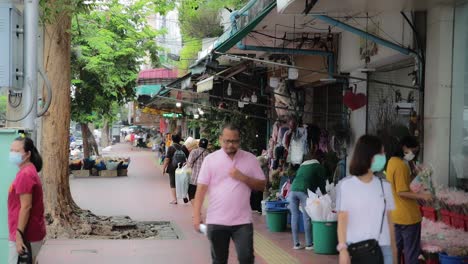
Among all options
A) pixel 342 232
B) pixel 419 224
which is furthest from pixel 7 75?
pixel 419 224

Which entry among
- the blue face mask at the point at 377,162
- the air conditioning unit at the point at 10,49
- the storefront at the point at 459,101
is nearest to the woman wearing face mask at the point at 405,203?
the storefront at the point at 459,101

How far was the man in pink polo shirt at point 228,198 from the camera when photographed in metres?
6.05

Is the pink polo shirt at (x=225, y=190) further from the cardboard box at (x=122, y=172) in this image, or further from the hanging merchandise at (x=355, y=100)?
Result: the cardboard box at (x=122, y=172)

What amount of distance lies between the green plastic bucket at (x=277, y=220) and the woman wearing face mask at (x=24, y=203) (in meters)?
6.14

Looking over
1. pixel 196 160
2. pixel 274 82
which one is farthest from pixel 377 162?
pixel 274 82

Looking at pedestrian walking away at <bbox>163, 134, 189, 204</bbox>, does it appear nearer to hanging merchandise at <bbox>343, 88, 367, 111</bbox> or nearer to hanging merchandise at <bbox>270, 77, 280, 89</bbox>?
hanging merchandise at <bbox>270, 77, 280, 89</bbox>

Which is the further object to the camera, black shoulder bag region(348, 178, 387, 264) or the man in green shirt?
the man in green shirt

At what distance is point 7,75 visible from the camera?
5.85m

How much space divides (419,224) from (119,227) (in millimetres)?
7265

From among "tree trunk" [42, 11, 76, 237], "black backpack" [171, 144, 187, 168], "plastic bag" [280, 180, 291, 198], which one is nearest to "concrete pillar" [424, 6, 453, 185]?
"plastic bag" [280, 180, 291, 198]

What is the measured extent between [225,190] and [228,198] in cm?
8

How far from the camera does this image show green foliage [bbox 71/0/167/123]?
913 inches

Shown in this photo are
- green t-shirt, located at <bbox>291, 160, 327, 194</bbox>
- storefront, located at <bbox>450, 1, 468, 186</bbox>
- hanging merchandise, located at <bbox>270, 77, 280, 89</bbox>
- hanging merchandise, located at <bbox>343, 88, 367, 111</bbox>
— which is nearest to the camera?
storefront, located at <bbox>450, 1, 468, 186</bbox>

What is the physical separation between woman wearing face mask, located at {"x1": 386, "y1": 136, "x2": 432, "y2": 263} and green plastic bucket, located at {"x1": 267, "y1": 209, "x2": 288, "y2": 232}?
4620 mm
